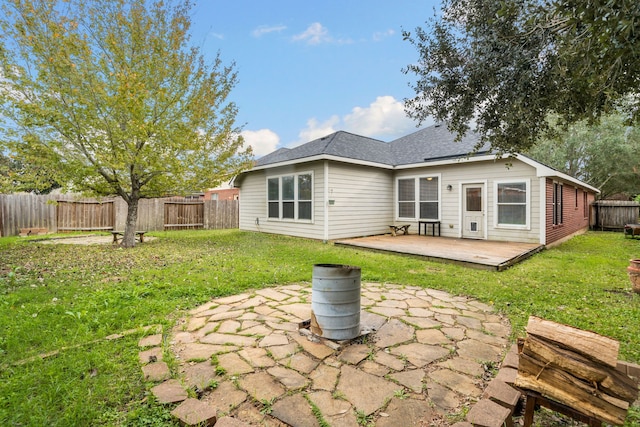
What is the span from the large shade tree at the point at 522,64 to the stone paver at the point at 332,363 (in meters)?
2.62

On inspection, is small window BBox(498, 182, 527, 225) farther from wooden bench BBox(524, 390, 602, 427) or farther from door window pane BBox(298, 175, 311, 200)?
wooden bench BBox(524, 390, 602, 427)

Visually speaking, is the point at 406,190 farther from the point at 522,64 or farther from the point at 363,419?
the point at 363,419

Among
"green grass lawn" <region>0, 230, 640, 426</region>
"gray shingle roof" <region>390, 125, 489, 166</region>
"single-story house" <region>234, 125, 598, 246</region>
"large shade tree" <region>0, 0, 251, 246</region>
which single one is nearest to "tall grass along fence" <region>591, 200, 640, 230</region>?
"single-story house" <region>234, 125, 598, 246</region>

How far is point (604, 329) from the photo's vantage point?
10.6 feet

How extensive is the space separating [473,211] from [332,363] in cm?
943

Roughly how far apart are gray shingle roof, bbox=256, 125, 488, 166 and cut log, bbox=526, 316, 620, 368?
8.34m

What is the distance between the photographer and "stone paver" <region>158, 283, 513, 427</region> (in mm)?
1974

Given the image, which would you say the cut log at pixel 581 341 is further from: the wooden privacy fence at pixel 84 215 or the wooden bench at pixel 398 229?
the wooden privacy fence at pixel 84 215

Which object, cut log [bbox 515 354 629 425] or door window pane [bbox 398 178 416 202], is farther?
door window pane [bbox 398 178 416 202]

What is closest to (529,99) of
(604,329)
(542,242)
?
(604,329)

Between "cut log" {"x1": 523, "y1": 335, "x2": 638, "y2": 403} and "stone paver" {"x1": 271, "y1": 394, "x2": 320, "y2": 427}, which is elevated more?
"cut log" {"x1": 523, "y1": 335, "x2": 638, "y2": 403}

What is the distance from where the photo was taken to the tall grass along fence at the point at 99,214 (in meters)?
11.5

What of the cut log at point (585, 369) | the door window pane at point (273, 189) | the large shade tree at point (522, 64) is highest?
the large shade tree at point (522, 64)

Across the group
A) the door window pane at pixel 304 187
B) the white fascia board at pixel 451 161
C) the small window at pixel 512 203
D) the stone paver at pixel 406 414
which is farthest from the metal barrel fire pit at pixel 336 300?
the small window at pixel 512 203
